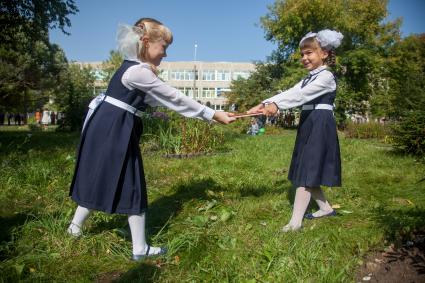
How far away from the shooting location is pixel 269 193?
5.09 m

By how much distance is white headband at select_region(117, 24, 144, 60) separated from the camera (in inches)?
120

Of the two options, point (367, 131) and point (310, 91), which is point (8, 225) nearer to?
point (310, 91)

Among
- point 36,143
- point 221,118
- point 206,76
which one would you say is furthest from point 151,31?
point 206,76

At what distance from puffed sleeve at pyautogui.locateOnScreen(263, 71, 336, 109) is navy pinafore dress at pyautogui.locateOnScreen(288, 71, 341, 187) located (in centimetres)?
12

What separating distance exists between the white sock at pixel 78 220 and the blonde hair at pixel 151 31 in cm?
132

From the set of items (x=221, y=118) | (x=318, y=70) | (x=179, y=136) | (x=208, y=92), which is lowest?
(x=179, y=136)

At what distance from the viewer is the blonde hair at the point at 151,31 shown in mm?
3077

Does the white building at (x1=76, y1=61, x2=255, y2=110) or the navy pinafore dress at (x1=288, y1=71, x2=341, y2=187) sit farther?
the white building at (x1=76, y1=61, x2=255, y2=110)

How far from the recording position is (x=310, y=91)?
366 cm

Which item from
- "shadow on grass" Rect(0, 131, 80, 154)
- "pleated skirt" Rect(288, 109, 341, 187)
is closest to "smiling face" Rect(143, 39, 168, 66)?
"pleated skirt" Rect(288, 109, 341, 187)

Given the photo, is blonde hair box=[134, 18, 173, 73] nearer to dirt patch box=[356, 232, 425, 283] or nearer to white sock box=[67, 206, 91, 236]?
white sock box=[67, 206, 91, 236]

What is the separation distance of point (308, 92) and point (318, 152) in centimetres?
57

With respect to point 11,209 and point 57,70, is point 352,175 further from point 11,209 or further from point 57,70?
point 57,70

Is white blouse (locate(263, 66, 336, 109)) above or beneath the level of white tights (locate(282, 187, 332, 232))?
above
